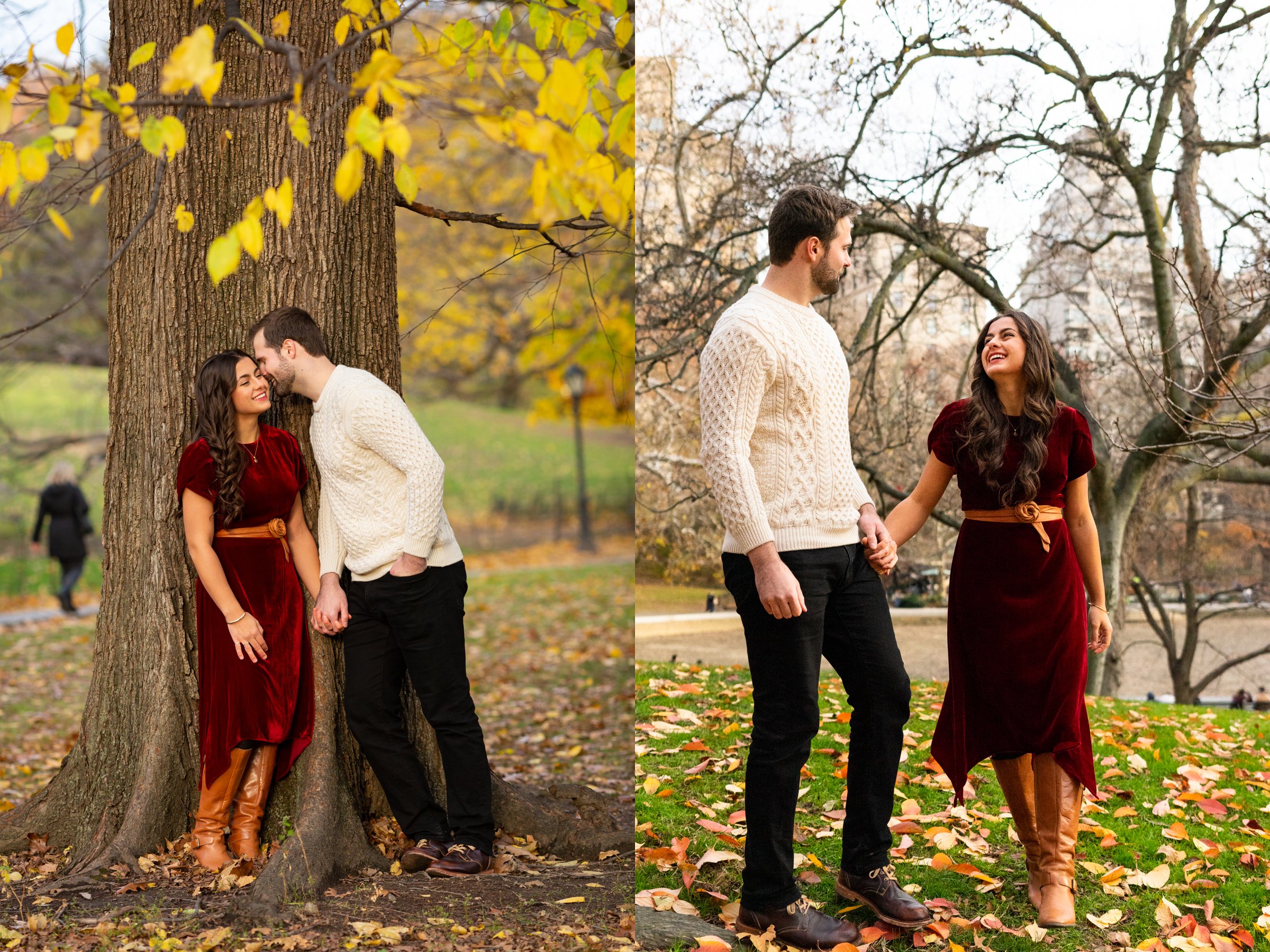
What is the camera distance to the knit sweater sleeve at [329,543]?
11.5 ft

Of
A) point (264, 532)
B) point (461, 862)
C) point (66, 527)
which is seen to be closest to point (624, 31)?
point (264, 532)

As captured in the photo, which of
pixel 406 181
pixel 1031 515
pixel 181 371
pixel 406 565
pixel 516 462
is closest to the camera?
pixel 406 181

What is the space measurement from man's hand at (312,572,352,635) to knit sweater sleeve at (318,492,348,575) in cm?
3

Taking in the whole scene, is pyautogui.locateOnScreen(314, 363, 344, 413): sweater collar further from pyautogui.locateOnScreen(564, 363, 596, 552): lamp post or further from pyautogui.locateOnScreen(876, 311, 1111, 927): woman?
pyautogui.locateOnScreen(564, 363, 596, 552): lamp post

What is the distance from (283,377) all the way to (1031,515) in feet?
7.90

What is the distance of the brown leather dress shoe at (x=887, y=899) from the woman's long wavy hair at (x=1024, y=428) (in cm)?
114

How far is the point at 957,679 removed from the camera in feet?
10.7

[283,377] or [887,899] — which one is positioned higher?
[283,377]

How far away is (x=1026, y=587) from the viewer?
10.3ft

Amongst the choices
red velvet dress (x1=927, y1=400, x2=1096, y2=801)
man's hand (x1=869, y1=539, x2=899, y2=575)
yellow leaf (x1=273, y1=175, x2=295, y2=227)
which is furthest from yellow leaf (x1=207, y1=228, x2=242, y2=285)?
red velvet dress (x1=927, y1=400, x2=1096, y2=801)

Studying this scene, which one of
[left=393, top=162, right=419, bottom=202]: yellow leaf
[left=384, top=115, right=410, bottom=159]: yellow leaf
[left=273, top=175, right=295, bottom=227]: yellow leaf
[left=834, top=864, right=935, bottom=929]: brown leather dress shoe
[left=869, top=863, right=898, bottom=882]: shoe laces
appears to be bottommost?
[left=834, top=864, right=935, bottom=929]: brown leather dress shoe

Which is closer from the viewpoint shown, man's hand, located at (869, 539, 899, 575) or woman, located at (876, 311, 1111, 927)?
man's hand, located at (869, 539, 899, 575)

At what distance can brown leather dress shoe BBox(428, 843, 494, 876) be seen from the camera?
11.4ft

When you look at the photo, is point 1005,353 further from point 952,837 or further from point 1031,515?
point 952,837
